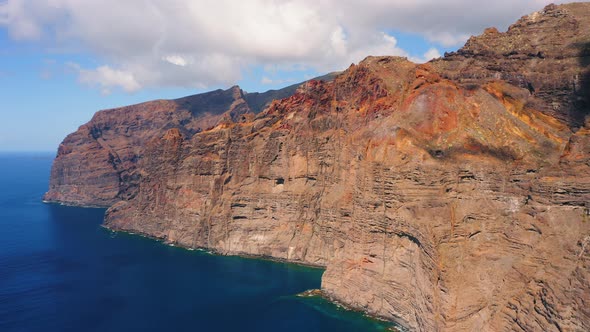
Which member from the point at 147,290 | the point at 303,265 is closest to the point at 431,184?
the point at 303,265

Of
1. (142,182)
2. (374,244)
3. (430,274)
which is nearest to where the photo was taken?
(430,274)

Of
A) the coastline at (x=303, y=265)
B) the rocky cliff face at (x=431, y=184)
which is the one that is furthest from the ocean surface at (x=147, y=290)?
the rocky cliff face at (x=431, y=184)

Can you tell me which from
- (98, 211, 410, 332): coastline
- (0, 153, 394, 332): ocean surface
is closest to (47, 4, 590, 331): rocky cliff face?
(98, 211, 410, 332): coastline

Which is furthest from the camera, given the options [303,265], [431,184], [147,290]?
[303,265]

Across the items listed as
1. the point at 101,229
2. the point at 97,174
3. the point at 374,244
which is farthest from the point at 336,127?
the point at 97,174

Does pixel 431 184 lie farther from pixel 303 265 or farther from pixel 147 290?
pixel 147 290

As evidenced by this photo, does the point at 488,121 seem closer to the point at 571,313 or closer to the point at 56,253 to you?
the point at 571,313
